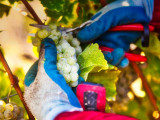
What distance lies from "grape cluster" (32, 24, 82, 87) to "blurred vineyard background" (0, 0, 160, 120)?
0.25 ft

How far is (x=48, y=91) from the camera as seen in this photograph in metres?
0.53

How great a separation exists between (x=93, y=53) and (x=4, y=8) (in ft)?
1.23

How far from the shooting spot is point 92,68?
0.63 metres

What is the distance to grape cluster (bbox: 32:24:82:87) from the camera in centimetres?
60

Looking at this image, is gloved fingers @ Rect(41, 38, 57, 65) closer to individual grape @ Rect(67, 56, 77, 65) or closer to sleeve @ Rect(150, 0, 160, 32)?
individual grape @ Rect(67, 56, 77, 65)

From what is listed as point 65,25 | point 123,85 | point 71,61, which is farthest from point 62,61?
point 123,85

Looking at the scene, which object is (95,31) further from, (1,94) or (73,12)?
(1,94)

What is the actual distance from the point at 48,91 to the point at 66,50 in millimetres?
154

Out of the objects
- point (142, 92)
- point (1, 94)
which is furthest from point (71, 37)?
point (142, 92)

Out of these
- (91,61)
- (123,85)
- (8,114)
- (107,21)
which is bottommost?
(123,85)

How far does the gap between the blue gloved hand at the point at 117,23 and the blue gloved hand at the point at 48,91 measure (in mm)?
154

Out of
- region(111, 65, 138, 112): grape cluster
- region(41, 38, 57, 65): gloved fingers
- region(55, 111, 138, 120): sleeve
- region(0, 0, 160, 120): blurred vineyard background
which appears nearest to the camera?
region(55, 111, 138, 120): sleeve

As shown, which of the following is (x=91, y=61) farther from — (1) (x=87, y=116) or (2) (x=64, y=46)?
(1) (x=87, y=116)

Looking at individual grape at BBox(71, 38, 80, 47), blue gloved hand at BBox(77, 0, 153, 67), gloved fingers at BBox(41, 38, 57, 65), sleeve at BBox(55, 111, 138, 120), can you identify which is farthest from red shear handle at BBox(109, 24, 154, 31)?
sleeve at BBox(55, 111, 138, 120)
